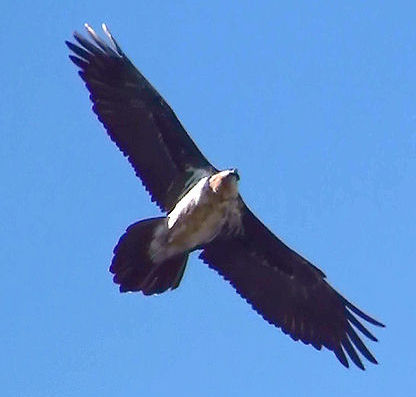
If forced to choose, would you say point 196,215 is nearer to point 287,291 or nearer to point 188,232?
point 188,232

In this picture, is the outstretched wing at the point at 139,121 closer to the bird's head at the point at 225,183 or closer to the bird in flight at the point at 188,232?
the bird in flight at the point at 188,232

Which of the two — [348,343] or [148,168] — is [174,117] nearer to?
[148,168]

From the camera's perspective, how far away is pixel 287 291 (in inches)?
599

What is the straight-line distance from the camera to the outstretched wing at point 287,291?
14914mm

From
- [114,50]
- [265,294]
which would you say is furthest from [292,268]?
[114,50]

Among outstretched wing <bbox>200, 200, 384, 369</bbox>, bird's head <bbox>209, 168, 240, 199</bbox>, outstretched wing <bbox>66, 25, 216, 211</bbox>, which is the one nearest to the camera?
bird's head <bbox>209, 168, 240, 199</bbox>

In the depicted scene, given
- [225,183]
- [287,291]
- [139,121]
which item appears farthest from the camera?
[287,291]

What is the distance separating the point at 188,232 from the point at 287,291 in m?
1.66

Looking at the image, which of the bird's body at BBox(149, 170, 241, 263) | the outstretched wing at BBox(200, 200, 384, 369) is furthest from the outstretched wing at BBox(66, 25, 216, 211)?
the outstretched wing at BBox(200, 200, 384, 369)

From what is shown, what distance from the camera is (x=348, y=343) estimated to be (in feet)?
49.7

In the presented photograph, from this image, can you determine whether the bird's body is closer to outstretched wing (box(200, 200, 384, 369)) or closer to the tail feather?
the tail feather

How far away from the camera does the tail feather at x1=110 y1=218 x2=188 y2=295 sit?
45.5 feet

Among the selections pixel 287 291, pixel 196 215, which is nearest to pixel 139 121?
pixel 196 215

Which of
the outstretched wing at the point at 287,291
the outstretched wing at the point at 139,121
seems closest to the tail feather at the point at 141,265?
the outstretched wing at the point at 139,121
